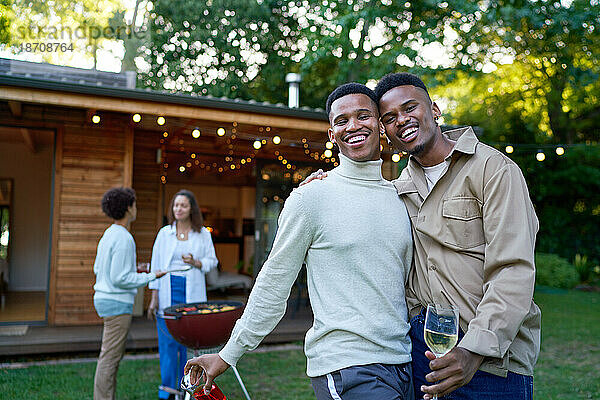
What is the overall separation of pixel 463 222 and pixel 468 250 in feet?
0.30

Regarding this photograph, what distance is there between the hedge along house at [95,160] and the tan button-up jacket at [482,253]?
14.9 feet

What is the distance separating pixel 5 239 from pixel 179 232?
7.53 metres

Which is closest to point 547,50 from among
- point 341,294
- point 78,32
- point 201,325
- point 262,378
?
point 78,32

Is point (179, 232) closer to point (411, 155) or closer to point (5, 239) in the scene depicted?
point (411, 155)

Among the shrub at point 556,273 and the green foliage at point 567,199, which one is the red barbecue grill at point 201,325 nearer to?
the shrub at point 556,273

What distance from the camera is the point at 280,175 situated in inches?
344

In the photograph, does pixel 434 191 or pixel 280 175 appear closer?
pixel 434 191

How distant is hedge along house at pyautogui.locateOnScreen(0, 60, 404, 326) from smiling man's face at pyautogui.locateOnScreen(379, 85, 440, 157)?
4.32 meters

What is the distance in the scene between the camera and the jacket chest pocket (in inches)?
64.9

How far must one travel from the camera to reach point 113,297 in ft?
12.4

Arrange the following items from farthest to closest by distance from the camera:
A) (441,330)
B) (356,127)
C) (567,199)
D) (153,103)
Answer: (567,199) → (153,103) → (356,127) → (441,330)

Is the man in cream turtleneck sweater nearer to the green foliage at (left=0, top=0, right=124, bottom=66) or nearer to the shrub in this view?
the green foliage at (left=0, top=0, right=124, bottom=66)

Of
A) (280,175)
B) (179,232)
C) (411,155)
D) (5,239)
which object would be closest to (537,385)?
(179,232)

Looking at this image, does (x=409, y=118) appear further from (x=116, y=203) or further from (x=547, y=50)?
(x=547, y=50)
